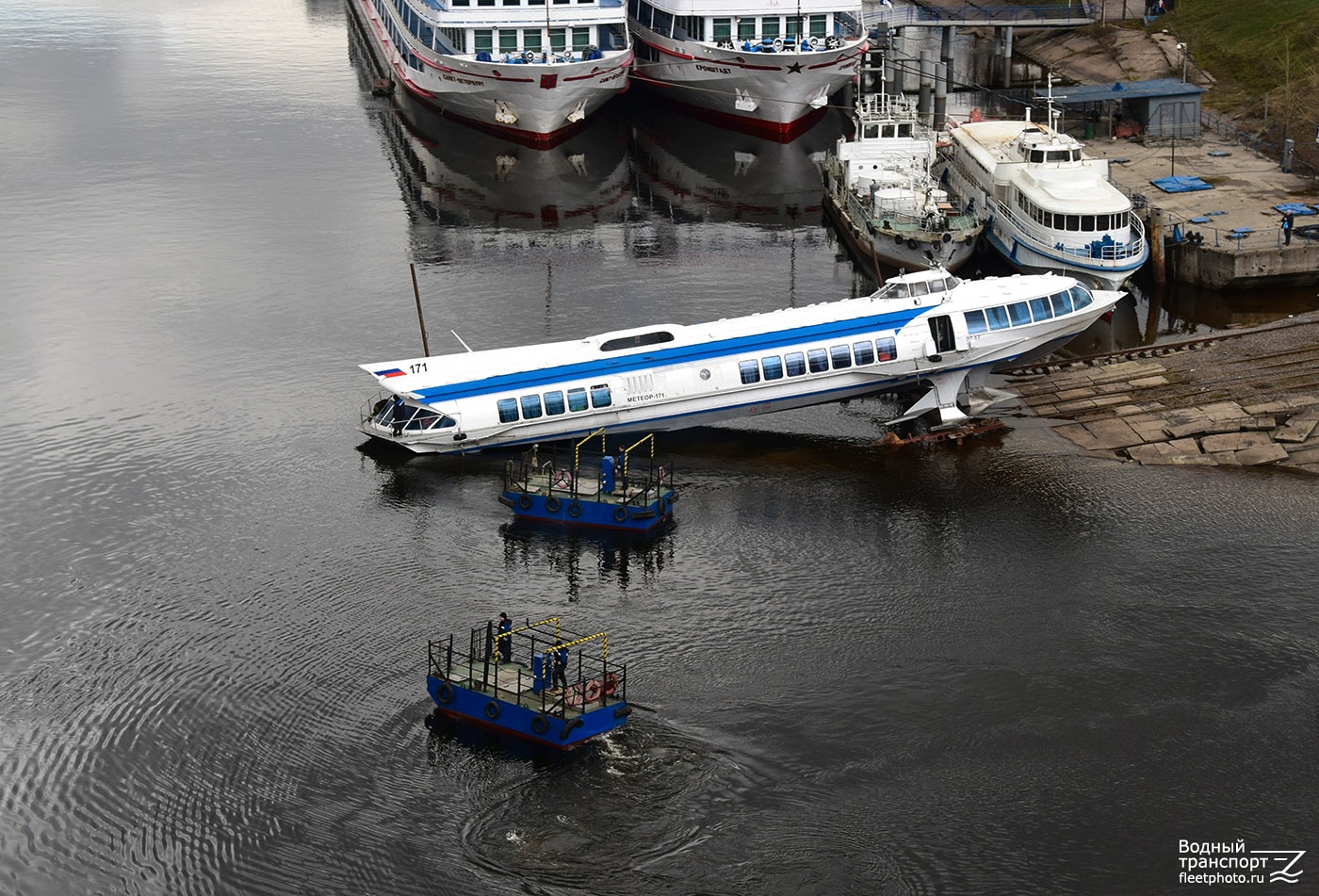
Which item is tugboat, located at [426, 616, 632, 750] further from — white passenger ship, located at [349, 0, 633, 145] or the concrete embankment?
white passenger ship, located at [349, 0, 633, 145]

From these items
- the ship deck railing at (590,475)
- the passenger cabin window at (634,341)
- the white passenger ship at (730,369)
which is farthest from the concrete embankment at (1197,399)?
the ship deck railing at (590,475)

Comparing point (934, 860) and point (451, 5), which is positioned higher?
point (451, 5)

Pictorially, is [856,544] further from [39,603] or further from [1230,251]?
[1230,251]

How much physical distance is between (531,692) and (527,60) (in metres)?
90.8

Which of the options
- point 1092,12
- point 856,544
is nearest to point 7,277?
point 856,544

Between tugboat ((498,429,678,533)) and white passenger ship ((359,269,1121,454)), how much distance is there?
2956mm

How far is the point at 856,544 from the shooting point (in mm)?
67750

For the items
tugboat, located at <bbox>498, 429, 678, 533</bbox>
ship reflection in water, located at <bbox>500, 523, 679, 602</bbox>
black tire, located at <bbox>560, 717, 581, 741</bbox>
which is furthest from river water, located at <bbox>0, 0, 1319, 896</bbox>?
black tire, located at <bbox>560, 717, 581, 741</bbox>

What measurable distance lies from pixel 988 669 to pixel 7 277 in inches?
2834

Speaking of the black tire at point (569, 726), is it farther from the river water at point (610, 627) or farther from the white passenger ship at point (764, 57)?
the white passenger ship at point (764, 57)

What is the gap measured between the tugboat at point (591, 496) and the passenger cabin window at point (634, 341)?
5553 millimetres

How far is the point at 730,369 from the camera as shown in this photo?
75.6 meters

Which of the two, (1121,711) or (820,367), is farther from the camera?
(820,367)

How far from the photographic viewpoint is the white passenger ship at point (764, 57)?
136 meters
